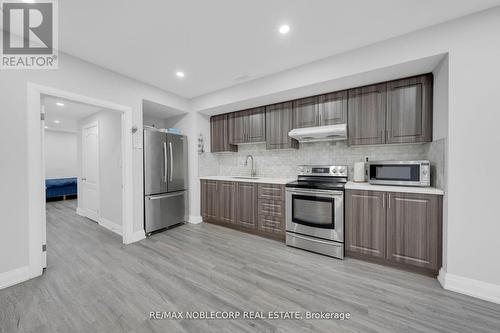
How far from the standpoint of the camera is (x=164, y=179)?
3680 millimetres

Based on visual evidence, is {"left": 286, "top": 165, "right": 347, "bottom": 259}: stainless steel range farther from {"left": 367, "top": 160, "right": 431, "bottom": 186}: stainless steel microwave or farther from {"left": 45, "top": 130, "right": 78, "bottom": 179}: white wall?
{"left": 45, "top": 130, "right": 78, "bottom": 179}: white wall

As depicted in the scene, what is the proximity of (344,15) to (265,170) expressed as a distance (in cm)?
277

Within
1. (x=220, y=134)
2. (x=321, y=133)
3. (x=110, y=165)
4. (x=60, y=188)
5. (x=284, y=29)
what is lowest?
(x=60, y=188)

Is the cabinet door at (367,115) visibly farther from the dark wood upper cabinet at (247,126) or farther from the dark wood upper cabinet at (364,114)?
the dark wood upper cabinet at (247,126)

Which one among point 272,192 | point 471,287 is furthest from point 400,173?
point 272,192

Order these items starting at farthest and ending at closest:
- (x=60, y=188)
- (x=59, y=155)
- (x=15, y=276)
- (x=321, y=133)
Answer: (x=59, y=155)
(x=60, y=188)
(x=321, y=133)
(x=15, y=276)

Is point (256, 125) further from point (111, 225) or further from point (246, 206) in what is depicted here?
point (111, 225)

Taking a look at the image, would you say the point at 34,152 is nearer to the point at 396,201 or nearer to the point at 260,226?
the point at 260,226

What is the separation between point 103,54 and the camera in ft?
8.20

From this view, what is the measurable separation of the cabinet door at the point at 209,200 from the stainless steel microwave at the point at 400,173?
9.00 feet

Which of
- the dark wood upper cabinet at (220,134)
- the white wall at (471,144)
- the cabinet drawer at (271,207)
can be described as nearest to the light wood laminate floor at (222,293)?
the white wall at (471,144)

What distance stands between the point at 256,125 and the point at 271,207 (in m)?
1.60

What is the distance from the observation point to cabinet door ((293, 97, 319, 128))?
3.15 metres

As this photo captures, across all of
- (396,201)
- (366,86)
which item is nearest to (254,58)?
(366,86)
